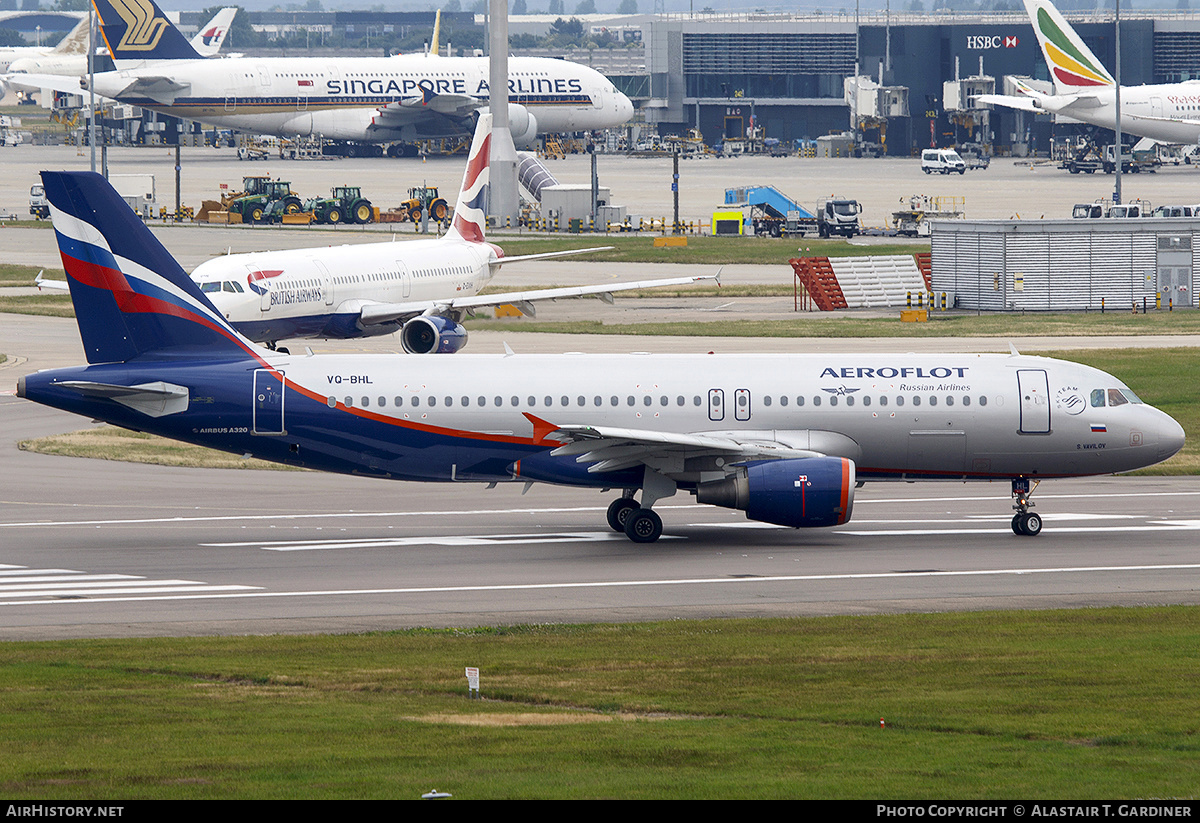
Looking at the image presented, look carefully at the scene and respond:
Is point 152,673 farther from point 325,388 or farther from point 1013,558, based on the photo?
point 1013,558

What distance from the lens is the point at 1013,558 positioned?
1225 inches

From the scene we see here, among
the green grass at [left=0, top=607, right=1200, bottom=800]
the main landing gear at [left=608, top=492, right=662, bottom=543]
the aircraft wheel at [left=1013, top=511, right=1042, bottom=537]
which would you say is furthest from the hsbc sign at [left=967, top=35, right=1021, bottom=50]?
the green grass at [left=0, top=607, right=1200, bottom=800]

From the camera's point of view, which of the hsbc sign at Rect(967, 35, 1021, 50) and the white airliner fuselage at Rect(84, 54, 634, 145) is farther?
the hsbc sign at Rect(967, 35, 1021, 50)

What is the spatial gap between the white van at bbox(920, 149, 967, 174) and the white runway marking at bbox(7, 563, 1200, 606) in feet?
418

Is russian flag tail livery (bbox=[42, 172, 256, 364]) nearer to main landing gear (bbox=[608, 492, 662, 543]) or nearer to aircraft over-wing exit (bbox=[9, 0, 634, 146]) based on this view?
main landing gear (bbox=[608, 492, 662, 543])

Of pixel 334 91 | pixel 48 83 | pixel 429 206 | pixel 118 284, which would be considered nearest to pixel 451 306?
pixel 118 284

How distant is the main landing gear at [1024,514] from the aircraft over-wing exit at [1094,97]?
10181cm

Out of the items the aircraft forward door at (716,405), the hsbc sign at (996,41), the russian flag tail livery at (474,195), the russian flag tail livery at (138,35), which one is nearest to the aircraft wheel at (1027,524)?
the aircraft forward door at (716,405)

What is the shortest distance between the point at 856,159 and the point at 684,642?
162 meters

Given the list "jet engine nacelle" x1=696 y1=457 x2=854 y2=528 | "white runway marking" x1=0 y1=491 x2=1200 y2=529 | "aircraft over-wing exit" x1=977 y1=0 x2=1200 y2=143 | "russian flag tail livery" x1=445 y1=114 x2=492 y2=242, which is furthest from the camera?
"aircraft over-wing exit" x1=977 y1=0 x2=1200 y2=143

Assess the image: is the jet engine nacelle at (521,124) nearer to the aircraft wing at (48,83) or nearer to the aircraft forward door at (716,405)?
the aircraft wing at (48,83)

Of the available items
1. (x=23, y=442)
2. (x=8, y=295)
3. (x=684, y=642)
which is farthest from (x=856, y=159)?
(x=684, y=642)
